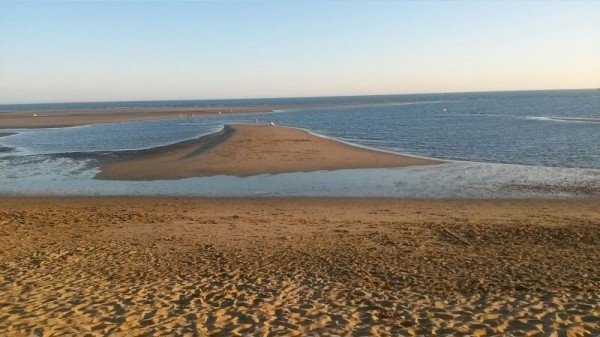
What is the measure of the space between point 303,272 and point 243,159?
59.1ft

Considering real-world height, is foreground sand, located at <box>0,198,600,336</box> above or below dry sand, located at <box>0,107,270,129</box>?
below

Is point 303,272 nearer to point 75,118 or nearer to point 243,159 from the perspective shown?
point 243,159

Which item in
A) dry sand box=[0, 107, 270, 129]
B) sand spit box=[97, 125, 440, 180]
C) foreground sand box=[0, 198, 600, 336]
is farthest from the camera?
dry sand box=[0, 107, 270, 129]

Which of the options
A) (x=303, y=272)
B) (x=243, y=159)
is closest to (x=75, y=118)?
(x=243, y=159)

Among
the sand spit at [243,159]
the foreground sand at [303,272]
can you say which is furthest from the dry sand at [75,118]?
the foreground sand at [303,272]

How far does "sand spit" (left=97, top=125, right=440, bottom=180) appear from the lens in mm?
22938

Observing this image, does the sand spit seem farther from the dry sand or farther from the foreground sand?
the dry sand

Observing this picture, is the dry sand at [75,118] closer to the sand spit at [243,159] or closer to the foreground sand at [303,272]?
the sand spit at [243,159]

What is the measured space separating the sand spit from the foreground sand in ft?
28.3

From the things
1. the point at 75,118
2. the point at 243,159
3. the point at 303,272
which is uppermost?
the point at 75,118

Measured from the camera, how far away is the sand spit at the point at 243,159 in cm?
2294

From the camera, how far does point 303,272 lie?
8523mm

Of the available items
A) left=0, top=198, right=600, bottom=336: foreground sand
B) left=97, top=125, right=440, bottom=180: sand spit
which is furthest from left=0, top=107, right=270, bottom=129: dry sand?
left=0, top=198, right=600, bottom=336: foreground sand

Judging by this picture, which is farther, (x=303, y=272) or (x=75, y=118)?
(x=75, y=118)
